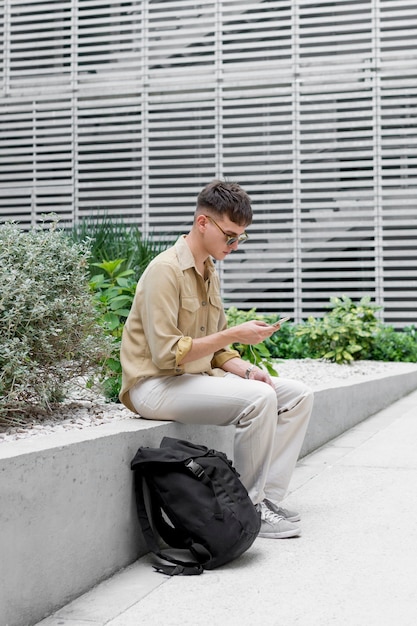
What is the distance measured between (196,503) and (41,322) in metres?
1.07

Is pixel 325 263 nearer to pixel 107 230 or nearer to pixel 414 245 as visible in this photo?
pixel 414 245

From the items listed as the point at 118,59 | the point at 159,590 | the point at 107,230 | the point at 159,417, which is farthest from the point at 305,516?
the point at 118,59

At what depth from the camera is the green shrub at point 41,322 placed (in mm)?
3012

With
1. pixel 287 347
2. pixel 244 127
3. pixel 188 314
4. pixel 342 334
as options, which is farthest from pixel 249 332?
pixel 244 127

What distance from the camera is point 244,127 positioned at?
10320 mm

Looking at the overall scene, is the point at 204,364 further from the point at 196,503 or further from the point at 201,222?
the point at 196,503

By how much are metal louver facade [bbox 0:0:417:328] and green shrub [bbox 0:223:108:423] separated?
265 inches

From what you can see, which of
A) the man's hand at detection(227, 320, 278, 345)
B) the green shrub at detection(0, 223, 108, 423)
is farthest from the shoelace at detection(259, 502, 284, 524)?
the green shrub at detection(0, 223, 108, 423)

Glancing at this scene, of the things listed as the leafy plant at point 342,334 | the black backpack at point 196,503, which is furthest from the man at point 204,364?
the leafy plant at point 342,334

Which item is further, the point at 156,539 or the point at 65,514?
the point at 156,539

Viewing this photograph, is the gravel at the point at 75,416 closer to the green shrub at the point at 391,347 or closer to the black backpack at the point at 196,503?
the black backpack at the point at 196,503

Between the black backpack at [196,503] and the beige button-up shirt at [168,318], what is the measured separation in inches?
14.3

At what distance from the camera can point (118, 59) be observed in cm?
1063

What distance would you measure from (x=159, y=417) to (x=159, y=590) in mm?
750
